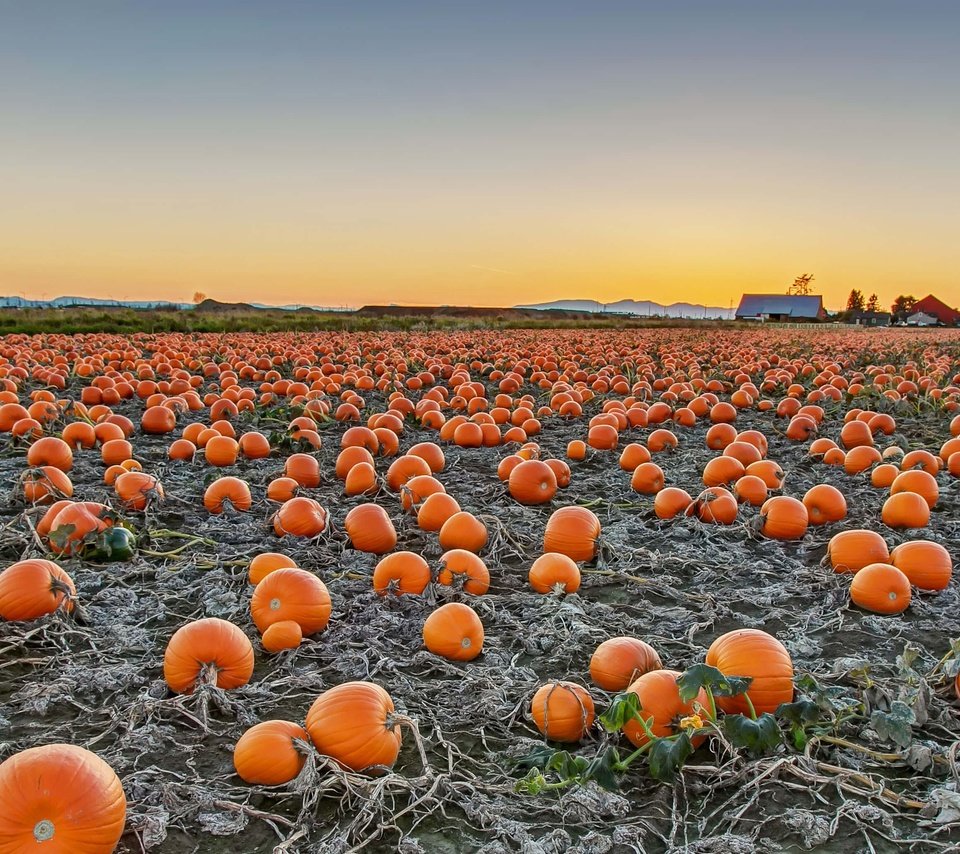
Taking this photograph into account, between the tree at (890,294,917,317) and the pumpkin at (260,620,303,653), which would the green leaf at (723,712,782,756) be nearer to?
the pumpkin at (260,620,303,653)

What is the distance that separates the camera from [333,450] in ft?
24.3

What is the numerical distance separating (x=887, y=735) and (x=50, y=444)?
625cm

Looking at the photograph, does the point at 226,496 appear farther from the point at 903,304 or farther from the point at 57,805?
the point at 903,304

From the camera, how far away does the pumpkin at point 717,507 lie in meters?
5.06

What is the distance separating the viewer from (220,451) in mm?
6668

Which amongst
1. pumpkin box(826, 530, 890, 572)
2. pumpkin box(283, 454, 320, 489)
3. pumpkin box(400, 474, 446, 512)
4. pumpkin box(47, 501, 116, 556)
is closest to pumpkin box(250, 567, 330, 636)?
pumpkin box(47, 501, 116, 556)

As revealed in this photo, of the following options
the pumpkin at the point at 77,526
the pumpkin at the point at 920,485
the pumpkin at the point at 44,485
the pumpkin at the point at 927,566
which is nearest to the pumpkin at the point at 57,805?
the pumpkin at the point at 77,526

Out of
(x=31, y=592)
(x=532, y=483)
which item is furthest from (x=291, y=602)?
(x=532, y=483)

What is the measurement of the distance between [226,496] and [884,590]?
4247 mm

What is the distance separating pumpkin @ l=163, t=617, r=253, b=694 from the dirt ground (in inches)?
3.3

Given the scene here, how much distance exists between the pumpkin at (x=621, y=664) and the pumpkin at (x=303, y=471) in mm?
3627

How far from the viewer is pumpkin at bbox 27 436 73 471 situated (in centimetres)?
599

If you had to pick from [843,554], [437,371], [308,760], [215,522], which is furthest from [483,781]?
[437,371]

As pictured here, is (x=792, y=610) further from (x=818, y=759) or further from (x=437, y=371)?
(x=437, y=371)
